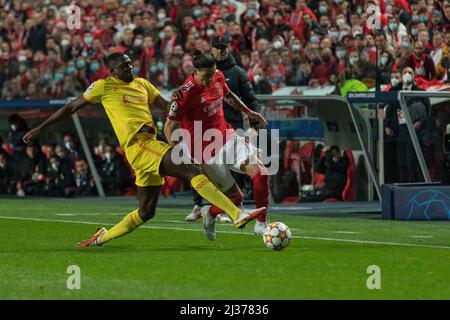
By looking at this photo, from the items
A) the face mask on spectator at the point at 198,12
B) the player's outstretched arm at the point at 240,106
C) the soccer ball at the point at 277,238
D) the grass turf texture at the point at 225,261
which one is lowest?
the grass turf texture at the point at 225,261

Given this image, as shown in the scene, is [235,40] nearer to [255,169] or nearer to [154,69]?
[154,69]

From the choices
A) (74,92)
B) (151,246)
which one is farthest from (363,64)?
(151,246)

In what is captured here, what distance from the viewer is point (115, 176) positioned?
2778 centimetres

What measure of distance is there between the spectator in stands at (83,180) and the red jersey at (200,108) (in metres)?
12.7

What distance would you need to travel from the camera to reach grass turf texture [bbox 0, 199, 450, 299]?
394 inches

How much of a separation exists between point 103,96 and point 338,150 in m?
10.8

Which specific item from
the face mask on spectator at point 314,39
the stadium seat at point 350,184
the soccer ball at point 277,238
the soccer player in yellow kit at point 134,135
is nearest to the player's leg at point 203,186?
the soccer player in yellow kit at point 134,135

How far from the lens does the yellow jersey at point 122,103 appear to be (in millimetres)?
13875

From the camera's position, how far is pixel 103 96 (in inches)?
549

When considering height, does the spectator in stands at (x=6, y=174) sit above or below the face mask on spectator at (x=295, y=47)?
below

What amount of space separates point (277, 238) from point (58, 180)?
591 inches

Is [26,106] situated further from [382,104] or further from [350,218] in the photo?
[350,218]

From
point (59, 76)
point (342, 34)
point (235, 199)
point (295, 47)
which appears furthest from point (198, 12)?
point (235, 199)

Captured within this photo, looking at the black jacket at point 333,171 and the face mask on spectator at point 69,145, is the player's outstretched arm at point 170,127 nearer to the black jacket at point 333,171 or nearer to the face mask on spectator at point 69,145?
the black jacket at point 333,171
